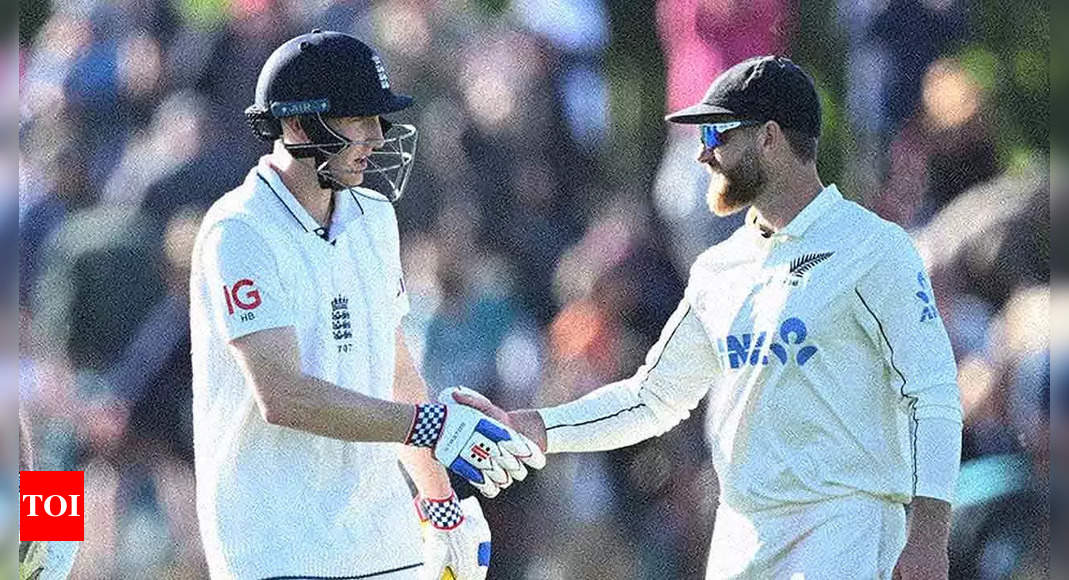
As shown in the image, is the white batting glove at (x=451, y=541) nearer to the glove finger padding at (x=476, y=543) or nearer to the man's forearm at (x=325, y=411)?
the glove finger padding at (x=476, y=543)

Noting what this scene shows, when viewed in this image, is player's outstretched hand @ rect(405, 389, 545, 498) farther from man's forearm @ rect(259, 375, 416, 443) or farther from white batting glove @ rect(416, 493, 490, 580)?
white batting glove @ rect(416, 493, 490, 580)

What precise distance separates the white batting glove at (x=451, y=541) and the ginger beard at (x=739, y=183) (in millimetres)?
1102

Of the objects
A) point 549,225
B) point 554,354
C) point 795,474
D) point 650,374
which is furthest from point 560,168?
point 795,474

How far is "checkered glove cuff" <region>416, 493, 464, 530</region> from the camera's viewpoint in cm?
569

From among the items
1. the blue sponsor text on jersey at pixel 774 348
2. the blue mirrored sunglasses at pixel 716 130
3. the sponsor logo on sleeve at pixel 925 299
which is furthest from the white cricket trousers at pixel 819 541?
the blue mirrored sunglasses at pixel 716 130

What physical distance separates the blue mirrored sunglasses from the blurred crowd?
1.07 meters

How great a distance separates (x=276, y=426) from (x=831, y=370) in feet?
4.59

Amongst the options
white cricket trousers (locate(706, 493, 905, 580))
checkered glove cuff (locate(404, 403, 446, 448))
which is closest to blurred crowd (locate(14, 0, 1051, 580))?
white cricket trousers (locate(706, 493, 905, 580))

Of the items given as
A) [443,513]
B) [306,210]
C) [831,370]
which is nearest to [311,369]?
[306,210]

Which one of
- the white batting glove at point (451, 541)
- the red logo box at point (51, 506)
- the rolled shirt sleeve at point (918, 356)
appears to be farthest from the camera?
the white batting glove at point (451, 541)

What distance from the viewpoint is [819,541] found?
5.20 m

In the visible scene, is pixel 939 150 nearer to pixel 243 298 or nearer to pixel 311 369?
pixel 311 369

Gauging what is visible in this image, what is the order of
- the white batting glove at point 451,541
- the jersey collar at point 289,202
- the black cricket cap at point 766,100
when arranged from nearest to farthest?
1. the jersey collar at point 289,202
2. the black cricket cap at point 766,100
3. the white batting glove at point 451,541

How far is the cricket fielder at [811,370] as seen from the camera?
5.11 m
